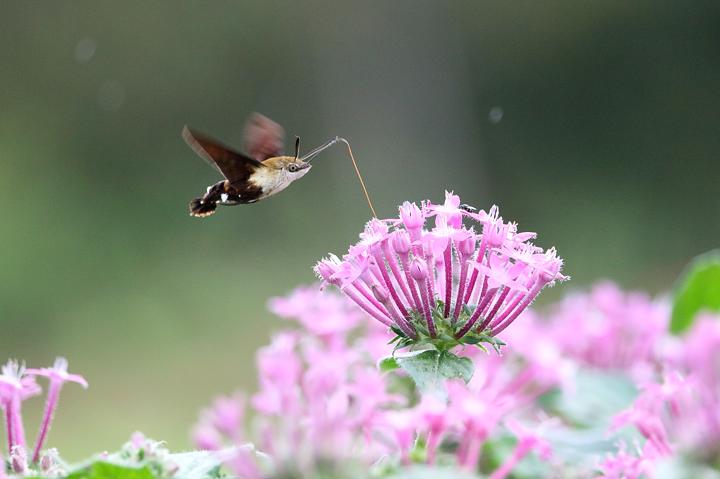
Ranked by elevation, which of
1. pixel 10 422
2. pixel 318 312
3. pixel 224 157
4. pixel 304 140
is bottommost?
pixel 10 422

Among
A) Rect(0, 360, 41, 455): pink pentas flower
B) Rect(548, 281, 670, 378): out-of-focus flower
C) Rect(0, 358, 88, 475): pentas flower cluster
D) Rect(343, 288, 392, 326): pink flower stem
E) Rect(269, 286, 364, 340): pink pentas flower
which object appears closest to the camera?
Rect(0, 358, 88, 475): pentas flower cluster

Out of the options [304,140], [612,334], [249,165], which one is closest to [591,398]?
[612,334]

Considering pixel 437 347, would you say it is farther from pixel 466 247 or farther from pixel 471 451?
pixel 471 451

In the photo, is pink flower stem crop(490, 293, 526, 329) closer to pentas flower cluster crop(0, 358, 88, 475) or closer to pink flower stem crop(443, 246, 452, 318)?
pink flower stem crop(443, 246, 452, 318)

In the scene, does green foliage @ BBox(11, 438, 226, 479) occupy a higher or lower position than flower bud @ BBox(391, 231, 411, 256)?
lower

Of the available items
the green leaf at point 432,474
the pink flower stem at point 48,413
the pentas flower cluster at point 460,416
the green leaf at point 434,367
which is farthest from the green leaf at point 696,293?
the pink flower stem at point 48,413

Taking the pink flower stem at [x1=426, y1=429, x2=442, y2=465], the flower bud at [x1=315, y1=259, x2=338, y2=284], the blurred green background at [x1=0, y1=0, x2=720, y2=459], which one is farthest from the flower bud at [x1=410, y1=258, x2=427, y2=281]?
the blurred green background at [x1=0, y1=0, x2=720, y2=459]

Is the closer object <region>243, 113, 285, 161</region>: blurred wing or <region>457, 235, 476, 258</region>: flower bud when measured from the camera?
<region>457, 235, 476, 258</region>: flower bud

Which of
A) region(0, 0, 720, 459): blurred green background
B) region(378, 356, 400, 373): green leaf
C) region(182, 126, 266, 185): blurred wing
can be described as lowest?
region(378, 356, 400, 373): green leaf
